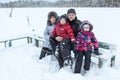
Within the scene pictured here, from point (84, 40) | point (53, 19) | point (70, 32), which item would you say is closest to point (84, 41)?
point (84, 40)

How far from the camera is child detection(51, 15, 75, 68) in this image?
438cm

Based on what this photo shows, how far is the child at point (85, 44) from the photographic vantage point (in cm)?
420

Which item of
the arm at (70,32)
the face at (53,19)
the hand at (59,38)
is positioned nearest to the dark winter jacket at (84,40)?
the arm at (70,32)

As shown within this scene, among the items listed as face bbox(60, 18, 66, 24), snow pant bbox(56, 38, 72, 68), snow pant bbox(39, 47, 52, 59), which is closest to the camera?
snow pant bbox(56, 38, 72, 68)

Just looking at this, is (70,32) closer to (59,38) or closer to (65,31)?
(65,31)

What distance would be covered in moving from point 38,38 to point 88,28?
89.8 inches

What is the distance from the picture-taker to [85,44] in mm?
4223

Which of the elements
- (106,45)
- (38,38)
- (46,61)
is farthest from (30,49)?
(106,45)

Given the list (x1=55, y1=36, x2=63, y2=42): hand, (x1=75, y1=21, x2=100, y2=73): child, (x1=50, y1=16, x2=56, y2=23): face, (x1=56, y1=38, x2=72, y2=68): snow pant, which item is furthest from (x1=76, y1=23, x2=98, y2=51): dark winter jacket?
(x1=50, y1=16, x2=56, y2=23): face

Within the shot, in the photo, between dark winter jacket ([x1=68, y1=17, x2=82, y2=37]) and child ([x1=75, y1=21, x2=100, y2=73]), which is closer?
child ([x1=75, y1=21, x2=100, y2=73])

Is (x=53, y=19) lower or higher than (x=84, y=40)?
higher

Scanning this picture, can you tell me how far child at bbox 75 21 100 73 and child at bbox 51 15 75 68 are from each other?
0.62 feet

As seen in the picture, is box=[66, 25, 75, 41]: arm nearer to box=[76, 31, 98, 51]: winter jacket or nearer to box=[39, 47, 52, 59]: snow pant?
box=[76, 31, 98, 51]: winter jacket

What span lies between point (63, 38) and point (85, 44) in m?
0.50
